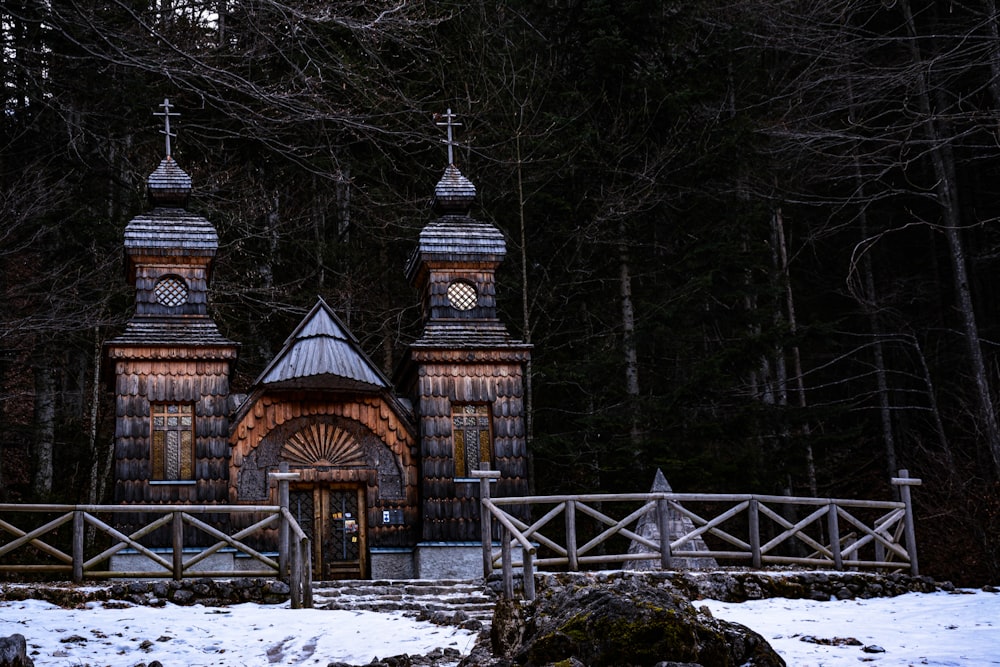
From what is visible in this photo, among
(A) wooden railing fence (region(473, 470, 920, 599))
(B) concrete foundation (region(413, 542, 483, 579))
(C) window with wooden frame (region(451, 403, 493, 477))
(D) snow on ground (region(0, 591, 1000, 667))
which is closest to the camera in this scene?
(D) snow on ground (region(0, 591, 1000, 667))

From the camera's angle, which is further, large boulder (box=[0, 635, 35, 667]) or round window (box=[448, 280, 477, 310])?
round window (box=[448, 280, 477, 310])

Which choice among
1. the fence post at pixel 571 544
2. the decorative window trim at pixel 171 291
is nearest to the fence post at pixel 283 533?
the fence post at pixel 571 544

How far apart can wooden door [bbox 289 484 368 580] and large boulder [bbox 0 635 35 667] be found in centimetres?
846

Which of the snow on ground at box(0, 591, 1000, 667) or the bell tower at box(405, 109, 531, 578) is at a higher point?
the bell tower at box(405, 109, 531, 578)

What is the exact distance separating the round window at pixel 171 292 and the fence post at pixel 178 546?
5.52 meters

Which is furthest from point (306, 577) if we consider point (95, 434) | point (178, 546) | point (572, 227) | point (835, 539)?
point (572, 227)

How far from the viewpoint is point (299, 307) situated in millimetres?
24547

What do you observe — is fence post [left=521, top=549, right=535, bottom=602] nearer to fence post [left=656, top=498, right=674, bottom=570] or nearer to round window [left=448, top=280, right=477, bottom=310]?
fence post [left=656, top=498, right=674, bottom=570]

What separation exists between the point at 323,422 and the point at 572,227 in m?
9.02

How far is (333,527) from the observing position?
61.0 feet

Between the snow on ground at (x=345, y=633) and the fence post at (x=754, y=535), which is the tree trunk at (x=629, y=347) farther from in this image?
the snow on ground at (x=345, y=633)

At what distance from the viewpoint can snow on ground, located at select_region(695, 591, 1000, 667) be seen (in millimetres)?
10727

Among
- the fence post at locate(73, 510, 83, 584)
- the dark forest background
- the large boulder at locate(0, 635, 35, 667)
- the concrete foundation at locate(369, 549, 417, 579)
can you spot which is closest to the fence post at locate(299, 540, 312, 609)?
the fence post at locate(73, 510, 83, 584)

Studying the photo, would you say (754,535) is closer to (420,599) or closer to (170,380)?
(420,599)
